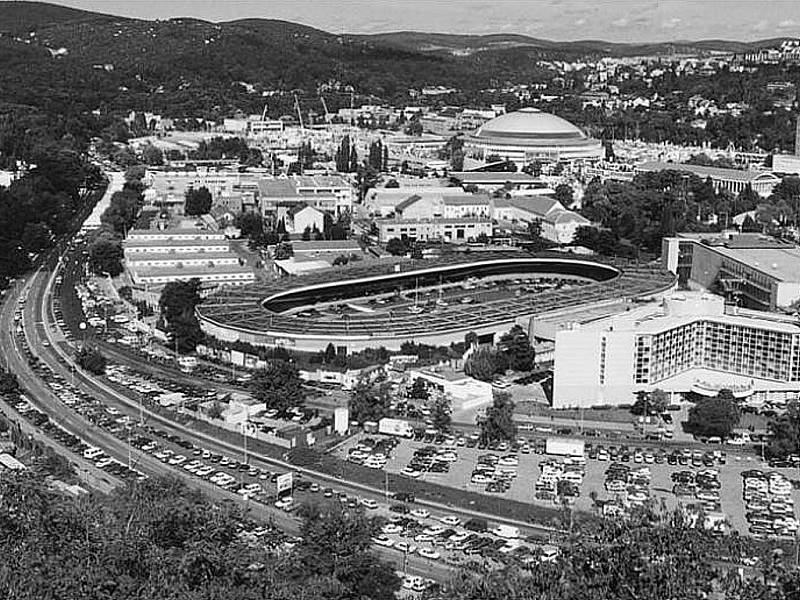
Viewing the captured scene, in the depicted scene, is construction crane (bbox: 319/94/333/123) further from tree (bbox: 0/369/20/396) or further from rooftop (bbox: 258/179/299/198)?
tree (bbox: 0/369/20/396)

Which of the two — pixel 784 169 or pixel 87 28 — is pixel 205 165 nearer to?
pixel 784 169

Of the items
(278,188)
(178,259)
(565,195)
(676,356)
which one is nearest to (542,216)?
(565,195)

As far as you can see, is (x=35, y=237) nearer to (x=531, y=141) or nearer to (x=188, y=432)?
(x=188, y=432)

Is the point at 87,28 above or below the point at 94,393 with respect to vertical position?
above

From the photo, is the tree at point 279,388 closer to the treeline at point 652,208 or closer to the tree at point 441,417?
the tree at point 441,417

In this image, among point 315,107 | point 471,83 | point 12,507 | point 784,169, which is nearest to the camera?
point 12,507

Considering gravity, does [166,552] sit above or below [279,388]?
above

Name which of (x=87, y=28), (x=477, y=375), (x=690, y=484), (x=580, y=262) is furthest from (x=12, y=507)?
(x=87, y=28)
